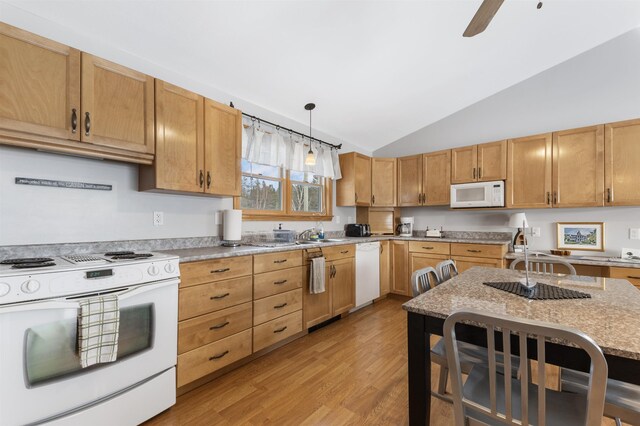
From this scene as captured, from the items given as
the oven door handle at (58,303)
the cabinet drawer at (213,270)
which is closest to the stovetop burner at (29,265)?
the oven door handle at (58,303)

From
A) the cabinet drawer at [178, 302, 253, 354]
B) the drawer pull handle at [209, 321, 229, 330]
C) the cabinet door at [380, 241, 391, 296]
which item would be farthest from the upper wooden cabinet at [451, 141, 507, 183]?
the drawer pull handle at [209, 321, 229, 330]

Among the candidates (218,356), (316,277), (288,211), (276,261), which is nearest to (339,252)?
(316,277)

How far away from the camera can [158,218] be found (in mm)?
2328

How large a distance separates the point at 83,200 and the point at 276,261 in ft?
4.78

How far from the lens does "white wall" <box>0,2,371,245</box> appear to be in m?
1.71

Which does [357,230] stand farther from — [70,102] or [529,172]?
[70,102]

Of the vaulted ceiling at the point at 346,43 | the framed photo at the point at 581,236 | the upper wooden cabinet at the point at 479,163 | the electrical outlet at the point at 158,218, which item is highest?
the vaulted ceiling at the point at 346,43

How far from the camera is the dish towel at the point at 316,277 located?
2795 millimetres

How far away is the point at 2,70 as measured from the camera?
1.46 metres

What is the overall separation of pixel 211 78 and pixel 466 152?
3269 mm

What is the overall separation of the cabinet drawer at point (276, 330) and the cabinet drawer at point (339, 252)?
669 mm

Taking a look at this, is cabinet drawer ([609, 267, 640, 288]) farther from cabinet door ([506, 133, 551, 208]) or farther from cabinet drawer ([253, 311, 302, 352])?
cabinet drawer ([253, 311, 302, 352])

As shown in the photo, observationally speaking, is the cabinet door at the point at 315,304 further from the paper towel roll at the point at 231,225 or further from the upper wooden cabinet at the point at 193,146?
the upper wooden cabinet at the point at 193,146

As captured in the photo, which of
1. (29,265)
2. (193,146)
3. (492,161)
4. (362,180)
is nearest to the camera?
(29,265)
